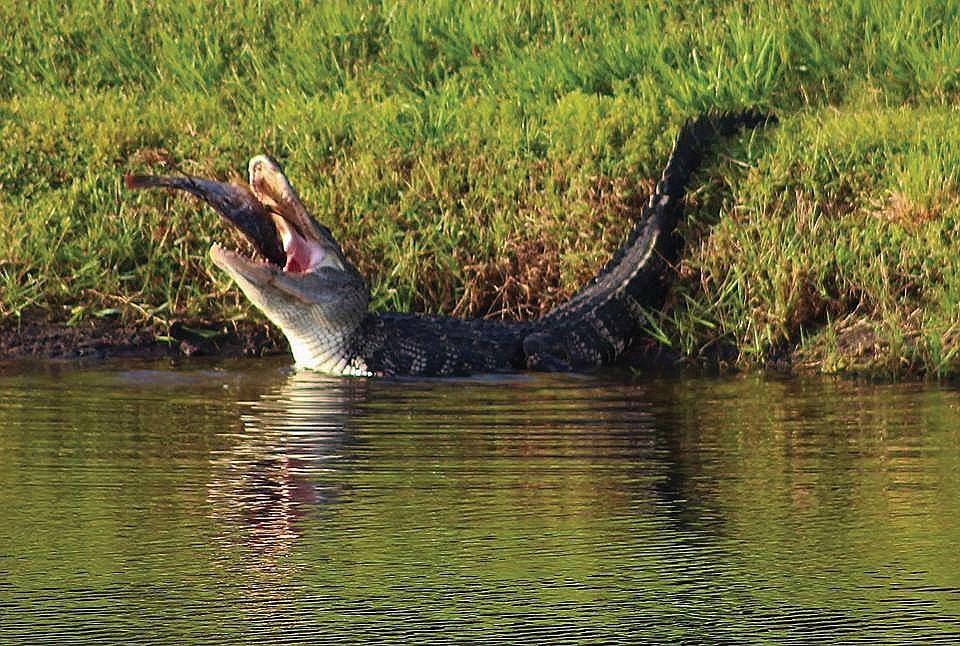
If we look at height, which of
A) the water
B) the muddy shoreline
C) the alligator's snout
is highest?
the alligator's snout

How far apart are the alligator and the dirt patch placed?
39cm

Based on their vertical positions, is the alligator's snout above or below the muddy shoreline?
above

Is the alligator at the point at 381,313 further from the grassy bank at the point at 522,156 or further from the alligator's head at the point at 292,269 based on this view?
the grassy bank at the point at 522,156

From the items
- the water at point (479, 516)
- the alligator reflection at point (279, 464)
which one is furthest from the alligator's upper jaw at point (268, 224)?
the water at point (479, 516)

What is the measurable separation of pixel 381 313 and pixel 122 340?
1.29m

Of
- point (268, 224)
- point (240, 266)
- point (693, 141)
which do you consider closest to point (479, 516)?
point (240, 266)

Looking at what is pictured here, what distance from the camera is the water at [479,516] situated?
4258 millimetres

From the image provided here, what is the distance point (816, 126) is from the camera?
432 inches

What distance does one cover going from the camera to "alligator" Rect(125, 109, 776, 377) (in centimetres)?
950

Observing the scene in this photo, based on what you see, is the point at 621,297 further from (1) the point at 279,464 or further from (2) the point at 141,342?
(1) the point at 279,464

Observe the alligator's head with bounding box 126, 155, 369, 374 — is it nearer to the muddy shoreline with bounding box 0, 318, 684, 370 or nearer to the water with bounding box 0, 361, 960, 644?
the muddy shoreline with bounding box 0, 318, 684, 370

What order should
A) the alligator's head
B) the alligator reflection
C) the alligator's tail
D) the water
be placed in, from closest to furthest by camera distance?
the water < the alligator reflection < the alligator's head < the alligator's tail

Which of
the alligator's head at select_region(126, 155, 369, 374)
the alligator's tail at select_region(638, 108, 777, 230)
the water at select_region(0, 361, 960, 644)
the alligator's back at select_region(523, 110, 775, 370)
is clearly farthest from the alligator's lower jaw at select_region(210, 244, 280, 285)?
the alligator's tail at select_region(638, 108, 777, 230)

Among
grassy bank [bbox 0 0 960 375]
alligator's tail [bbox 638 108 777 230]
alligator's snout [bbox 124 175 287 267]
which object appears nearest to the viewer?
alligator's snout [bbox 124 175 287 267]
